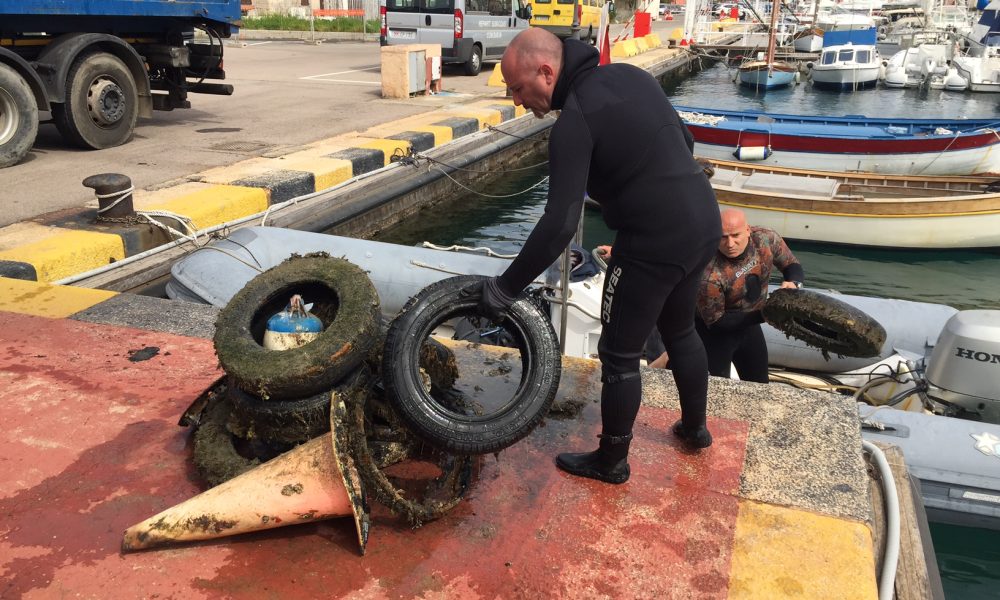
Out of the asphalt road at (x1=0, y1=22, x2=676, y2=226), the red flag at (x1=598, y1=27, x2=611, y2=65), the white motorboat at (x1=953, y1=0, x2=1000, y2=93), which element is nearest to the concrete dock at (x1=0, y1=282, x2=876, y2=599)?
the red flag at (x1=598, y1=27, x2=611, y2=65)

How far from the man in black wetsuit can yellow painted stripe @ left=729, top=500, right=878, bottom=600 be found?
60cm

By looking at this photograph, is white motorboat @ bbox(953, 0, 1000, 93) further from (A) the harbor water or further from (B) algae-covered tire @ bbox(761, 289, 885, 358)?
(B) algae-covered tire @ bbox(761, 289, 885, 358)

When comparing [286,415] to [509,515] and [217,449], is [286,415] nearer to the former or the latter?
[217,449]

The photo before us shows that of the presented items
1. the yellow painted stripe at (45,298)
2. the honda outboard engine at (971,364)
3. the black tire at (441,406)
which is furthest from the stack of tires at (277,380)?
the honda outboard engine at (971,364)

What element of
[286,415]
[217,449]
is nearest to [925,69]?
[286,415]

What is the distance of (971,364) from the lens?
4574mm

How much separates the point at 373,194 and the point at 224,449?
7.07 m

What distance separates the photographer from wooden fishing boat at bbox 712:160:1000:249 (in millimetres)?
10586

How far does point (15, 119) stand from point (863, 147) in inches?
512

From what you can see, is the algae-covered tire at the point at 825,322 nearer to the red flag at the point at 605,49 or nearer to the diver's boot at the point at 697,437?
the diver's boot at the point at 697,437

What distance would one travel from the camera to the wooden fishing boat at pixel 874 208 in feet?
34.7

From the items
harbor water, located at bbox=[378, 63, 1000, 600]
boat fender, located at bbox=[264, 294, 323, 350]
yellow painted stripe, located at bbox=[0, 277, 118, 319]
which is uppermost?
boat fender, located at bbox=[264, 294, 323, 350]

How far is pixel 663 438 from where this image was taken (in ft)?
11.3

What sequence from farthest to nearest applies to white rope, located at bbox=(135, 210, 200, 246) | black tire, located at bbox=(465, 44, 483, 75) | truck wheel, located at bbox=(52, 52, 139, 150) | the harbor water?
black tire, located at bbox=(465, 44, 483, 75) → the harbor water → truck wheel, located at bbox=(52, 52, 139, 150) → white rope, located at bbox=(135, 210, 200, 246)
